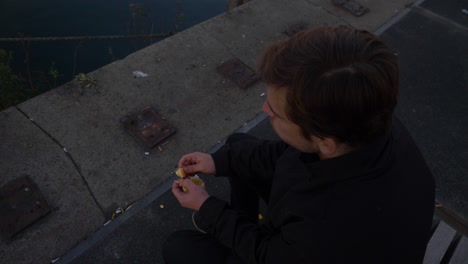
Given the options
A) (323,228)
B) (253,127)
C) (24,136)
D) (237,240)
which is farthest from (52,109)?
(323,228)

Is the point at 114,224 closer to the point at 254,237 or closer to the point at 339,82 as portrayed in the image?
the point at 254,237

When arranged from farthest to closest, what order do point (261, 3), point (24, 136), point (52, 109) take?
1. point (261, 3)
2. point (52, 109)
3. point (24, 136)

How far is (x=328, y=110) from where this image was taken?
1.13 metres

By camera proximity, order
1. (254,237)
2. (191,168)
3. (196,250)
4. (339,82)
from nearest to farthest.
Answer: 1. (339,82)
2. (254,237)
3. (196,250)
4. (191,168)

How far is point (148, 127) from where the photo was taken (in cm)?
301

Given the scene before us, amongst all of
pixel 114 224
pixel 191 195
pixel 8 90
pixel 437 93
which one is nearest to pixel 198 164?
pixel 191 195

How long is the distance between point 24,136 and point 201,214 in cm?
189

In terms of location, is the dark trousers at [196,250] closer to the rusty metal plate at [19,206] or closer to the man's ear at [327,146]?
the man's ear at [327,146]

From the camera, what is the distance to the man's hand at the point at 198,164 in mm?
2072

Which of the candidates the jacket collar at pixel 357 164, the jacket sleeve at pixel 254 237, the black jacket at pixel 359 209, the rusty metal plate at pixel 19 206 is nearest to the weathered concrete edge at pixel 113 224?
the rusty metal plate at pixel 19 206

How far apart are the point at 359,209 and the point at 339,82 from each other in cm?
43

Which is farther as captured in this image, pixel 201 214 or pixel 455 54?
pixel 455 54

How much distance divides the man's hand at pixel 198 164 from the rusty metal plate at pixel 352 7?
345 cm

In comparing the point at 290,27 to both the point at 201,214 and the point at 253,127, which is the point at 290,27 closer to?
the point at 253,127
